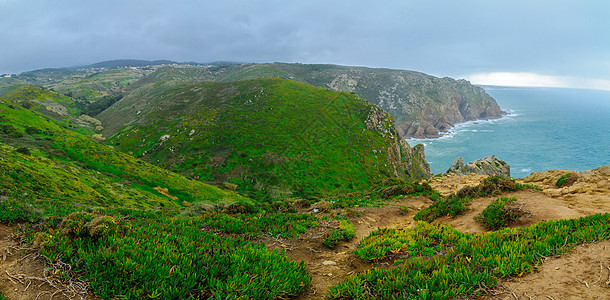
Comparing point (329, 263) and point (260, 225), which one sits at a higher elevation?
point (260, 225)

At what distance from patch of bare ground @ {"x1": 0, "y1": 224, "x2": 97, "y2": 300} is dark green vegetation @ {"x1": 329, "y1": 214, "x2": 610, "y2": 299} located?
5.50 metres

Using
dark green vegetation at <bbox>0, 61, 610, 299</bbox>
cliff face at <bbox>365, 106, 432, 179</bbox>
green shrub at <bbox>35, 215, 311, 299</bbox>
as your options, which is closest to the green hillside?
cliff face at <bbox>365, 106, 432, 179</bbox>

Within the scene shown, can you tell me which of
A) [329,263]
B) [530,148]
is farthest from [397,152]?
[530,148]

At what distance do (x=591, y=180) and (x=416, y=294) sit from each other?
17.4m

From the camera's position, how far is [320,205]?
626 inches

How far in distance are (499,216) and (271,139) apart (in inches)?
3125

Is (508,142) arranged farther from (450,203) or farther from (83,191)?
(83,191)

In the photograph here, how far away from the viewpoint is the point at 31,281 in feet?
15.8

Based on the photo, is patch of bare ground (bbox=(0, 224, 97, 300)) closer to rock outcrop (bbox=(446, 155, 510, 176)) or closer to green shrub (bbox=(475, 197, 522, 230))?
green shrub (bbox=(475, 197, 522, 230))

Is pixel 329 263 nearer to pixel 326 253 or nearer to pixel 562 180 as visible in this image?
pixel 326 253

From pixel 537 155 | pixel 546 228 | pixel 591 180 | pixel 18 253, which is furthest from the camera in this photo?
pixel 537 155

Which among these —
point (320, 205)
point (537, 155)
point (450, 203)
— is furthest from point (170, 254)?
point (537, 155)

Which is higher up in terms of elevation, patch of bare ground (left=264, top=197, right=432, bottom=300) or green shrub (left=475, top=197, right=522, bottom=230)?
green shrub (left=475, top=197, right=522, bottom=230)

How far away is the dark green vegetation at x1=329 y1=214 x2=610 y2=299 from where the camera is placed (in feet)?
16.6
